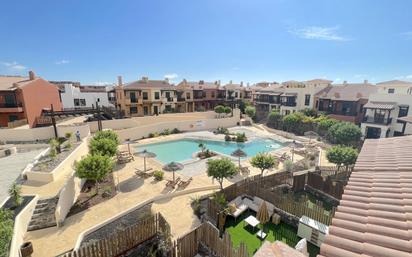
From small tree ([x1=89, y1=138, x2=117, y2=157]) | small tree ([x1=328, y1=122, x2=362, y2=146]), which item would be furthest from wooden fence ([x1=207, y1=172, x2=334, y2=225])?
small tree ([x1=328, y1=122, x2=362, y2=146])

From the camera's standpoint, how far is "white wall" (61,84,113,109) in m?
39.1

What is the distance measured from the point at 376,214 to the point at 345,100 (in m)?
36.5

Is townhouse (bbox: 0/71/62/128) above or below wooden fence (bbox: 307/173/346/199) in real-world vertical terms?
above

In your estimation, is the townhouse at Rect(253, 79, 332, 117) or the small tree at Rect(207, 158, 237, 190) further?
the townhouse at Rect(253, 79, 332, 117)

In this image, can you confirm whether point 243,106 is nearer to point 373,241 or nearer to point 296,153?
point 296,153

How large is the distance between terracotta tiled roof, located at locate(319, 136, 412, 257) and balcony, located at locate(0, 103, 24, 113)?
3241 centimetres

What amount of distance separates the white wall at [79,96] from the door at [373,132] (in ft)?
148

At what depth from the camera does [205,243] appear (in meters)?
8.99

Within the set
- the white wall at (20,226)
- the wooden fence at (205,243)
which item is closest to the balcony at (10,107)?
the white wall at (20,226)

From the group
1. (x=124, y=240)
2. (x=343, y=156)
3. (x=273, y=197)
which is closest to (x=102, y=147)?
(x=124, y=240)

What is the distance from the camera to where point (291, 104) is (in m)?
42.9

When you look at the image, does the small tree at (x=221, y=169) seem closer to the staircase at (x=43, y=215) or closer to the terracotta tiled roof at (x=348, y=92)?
the staircase at (x=43, y=215)

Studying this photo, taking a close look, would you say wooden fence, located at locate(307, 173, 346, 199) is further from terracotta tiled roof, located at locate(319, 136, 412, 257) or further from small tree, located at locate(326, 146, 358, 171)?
terracotta tiled roof, located at locate(319, 136, 412, 257)

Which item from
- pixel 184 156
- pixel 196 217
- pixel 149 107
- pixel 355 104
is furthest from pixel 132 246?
pixel 355 104
